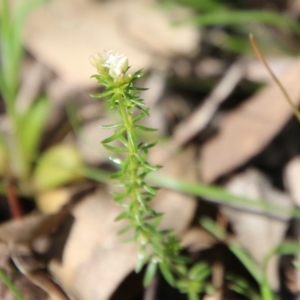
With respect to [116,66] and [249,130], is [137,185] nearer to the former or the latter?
[116,66]

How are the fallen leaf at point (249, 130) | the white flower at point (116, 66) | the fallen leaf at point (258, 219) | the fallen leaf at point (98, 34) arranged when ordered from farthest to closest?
the fallen leaf at point (98, 34) → the fallen leaf at point (249, 130) → the fallen leaf at point (258, 219) → the white flower at point (116, 66)

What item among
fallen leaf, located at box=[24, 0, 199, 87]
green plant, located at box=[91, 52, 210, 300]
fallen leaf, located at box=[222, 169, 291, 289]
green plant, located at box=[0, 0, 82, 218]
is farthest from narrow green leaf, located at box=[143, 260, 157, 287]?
fallen leaf, located at box=[24, 0, 199, 87]

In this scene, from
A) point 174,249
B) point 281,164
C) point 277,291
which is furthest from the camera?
point 281,164

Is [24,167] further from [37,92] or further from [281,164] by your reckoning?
[281,164]

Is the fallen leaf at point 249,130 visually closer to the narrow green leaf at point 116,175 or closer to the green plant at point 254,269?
the green plant at point 254,269

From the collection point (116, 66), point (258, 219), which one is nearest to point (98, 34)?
point (258, 219)

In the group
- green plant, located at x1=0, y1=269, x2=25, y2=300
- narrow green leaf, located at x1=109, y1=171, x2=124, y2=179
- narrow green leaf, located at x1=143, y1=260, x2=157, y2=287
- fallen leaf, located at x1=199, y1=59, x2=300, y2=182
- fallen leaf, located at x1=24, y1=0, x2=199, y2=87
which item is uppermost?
fallen leaf, located at x1=24, y1=0, x2=199, y2=87

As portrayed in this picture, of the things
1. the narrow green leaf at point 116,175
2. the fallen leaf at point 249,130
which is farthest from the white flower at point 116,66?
the fallen leaf at point 249,130

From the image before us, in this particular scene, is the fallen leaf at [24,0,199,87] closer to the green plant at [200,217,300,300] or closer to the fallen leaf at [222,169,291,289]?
the fallen leaf at [222,169,291,289]

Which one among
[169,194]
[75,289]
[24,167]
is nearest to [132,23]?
[24,167]
